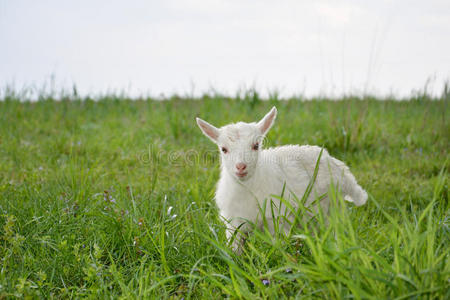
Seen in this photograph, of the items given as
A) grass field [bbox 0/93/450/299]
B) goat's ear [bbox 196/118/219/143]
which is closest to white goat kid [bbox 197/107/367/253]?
goat's ear [bbox 196/118/219/143]

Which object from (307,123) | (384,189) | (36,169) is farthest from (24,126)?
(384,189)

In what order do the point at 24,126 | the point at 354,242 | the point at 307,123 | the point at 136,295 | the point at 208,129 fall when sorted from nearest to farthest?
the point at 354,242, the point at 136,295, the point at 208,129, the point at 307,123, the point at 24,126

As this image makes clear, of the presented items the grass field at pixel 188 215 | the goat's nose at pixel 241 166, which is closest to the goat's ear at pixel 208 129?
the goat's nose at pixel 241 166

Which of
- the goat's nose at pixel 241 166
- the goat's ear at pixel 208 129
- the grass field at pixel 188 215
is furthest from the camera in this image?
the goat's ear at pixel 208 129

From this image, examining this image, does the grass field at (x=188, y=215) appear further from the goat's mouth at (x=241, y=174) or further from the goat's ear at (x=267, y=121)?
the goat's ear at (x=267, y=121)

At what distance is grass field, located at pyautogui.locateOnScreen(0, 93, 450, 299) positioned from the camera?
2.36 meters

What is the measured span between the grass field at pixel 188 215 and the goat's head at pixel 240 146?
0.48 m

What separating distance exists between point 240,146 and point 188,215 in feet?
3.54

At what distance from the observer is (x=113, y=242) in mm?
3375

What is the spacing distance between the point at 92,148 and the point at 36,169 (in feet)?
3.98

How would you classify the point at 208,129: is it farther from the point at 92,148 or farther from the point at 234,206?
the point at 92,148

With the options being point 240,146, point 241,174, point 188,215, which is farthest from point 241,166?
point 188,215

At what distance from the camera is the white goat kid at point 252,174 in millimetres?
3465

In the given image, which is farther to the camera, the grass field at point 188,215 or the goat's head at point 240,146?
the goat's head at point 240,146
